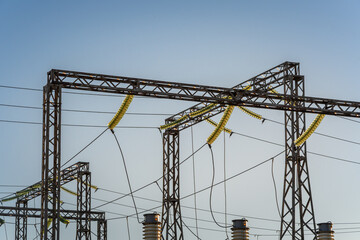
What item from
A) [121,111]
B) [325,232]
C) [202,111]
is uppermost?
[202,111]

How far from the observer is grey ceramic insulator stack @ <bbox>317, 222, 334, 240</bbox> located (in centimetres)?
3216

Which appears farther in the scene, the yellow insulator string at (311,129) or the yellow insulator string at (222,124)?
the yellow insulator string at (311,129)

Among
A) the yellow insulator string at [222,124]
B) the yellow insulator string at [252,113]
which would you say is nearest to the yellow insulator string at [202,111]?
the yellow insulator string at [252,113]

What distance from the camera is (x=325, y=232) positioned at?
3216 centimetres

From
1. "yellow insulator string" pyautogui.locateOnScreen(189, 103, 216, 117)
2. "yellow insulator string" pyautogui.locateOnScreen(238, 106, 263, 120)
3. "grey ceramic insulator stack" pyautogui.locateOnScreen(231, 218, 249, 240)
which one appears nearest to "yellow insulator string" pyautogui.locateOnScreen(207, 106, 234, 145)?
"yellow insulator string" pyautogui.locateOnScreen(189, 103, 216, 117)

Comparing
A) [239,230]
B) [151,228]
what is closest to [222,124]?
[239,230]

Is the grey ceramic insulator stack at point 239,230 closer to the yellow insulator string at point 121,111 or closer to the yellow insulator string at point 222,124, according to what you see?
the yellow insulator string at point 222,124

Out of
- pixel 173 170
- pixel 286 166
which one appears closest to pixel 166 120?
pixel 173 170

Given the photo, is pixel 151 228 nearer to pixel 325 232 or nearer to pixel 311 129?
pixel 325 232

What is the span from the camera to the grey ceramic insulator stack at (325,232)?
3216cm

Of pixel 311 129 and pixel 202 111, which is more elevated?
pixel 202 111

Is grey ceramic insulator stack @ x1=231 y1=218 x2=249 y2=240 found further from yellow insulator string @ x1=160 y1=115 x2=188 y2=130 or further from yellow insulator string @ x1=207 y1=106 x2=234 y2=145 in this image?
yellow insulator string @ x1=160 y1=115 x2=188 y2=130

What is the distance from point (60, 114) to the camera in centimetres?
2684

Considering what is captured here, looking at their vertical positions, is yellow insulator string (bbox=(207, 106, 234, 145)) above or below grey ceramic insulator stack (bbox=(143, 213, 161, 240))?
above
